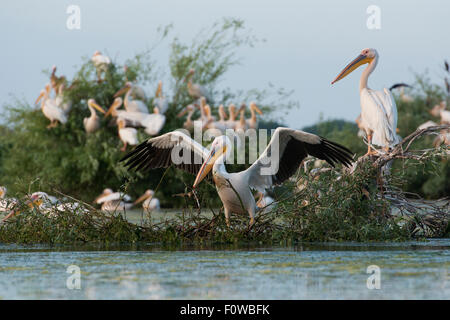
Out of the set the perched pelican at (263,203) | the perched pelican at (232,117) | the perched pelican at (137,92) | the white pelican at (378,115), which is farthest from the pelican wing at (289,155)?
the perched pelican at (137,92)

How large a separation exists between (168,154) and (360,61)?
3182mm

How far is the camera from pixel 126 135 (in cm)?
1320

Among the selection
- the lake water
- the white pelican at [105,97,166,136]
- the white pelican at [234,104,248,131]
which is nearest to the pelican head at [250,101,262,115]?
the white pelican at [234,104,248,131]

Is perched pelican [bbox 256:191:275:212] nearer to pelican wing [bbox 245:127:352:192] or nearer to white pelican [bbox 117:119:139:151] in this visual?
pelican wing [bbox 245:127:352:192]

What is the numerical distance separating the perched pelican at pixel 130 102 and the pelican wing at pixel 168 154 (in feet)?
21.3

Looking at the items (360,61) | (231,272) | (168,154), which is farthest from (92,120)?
(231,272)

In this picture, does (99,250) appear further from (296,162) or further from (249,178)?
(296,162)

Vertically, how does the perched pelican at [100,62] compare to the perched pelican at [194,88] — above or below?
above

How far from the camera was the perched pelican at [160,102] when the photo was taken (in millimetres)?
14117

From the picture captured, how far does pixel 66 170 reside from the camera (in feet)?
44.3

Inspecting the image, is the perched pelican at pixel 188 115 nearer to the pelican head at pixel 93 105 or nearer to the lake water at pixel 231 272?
the pelican head at pixel 93 105

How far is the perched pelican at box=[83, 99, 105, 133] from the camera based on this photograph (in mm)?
13555
